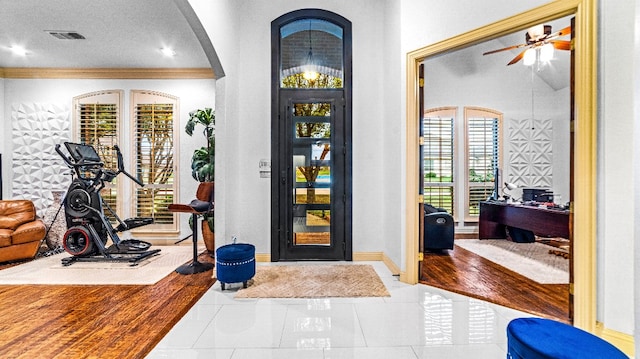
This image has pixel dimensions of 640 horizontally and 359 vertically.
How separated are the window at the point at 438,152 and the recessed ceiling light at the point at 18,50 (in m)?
7.25

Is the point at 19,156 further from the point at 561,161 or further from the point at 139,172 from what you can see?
the point at 561,161

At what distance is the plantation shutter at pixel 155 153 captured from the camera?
5836mm

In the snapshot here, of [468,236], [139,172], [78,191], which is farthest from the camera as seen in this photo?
[468,236]

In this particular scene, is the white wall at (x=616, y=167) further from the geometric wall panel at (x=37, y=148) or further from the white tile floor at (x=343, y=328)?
the geometric wall panel at (x=37, y=148)

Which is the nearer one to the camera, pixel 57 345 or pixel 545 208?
pixel 57 345

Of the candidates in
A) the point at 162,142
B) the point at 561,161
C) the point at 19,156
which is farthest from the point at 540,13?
the point at 19,156

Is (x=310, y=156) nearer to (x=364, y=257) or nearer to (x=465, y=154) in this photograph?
(x=364, y=257)

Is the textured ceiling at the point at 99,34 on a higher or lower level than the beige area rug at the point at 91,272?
higher

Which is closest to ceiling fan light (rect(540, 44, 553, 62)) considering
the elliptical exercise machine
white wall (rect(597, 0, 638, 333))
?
white wall (rect(597, 0, 638, 333))

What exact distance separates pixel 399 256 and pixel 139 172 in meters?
4.82

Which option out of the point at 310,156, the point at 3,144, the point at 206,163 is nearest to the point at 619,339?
the point at 310,156

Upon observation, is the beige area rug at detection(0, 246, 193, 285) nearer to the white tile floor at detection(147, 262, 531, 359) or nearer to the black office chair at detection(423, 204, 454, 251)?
the white tile floor at detection(147, 262, 531, 359)

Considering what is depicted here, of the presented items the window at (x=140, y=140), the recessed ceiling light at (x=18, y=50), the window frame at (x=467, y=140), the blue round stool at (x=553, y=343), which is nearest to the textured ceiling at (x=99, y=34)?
the recessed ceiling light at (x=18, y=50)

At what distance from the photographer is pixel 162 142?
5848mm
